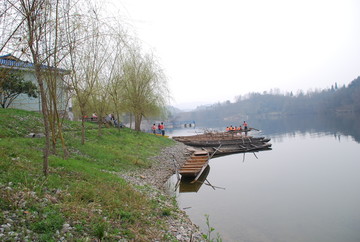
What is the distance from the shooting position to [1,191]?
17.5 ft

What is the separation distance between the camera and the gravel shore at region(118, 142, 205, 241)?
7.13 metres

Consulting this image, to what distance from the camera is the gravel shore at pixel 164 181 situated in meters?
7.13

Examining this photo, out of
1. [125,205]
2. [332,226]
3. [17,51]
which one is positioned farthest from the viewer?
[332,226]

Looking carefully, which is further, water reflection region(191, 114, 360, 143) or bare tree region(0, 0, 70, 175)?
water reflection region(191, 114, 360, 143)

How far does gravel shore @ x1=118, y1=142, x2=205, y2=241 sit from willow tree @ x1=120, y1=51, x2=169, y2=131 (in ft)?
24.3

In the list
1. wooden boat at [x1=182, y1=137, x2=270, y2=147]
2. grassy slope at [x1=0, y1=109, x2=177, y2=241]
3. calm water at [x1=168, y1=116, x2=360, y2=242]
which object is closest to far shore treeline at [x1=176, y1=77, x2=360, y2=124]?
wooden boat at [x1=182, y1=137, x2=270, y2=147]

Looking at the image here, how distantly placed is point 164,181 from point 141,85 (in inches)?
556

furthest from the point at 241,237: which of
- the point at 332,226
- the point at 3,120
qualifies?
the point at 3,120

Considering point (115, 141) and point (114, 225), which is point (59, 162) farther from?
point (115, 141)

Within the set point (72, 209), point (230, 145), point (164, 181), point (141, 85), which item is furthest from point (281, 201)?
point (230, 145)

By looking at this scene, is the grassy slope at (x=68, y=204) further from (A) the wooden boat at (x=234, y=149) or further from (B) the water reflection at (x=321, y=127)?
(B) the water reflection at (x=321, y=127)

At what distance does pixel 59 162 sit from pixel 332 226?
11546 millimetres

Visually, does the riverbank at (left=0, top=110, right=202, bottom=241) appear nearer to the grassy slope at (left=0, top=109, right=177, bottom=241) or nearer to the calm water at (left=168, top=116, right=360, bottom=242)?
the grassy slope at (left=0, top=109, right=177, bottom=241)

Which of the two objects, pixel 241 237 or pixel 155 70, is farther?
pixel 155 70
